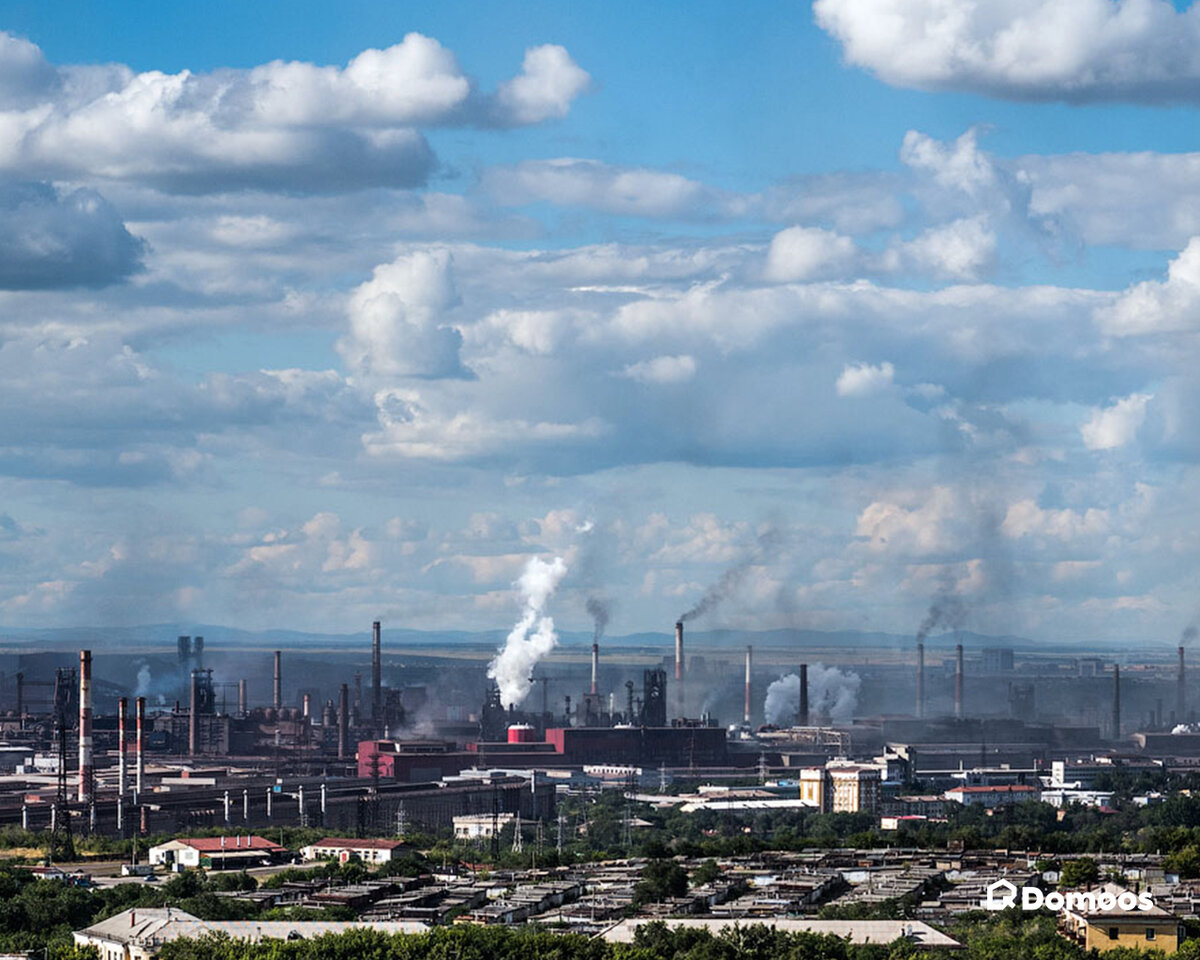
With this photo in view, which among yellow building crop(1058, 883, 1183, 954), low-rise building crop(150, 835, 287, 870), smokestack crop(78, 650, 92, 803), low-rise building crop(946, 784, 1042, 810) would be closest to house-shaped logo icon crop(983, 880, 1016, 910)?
yellow building crop(1058, 883, 1183, 954)

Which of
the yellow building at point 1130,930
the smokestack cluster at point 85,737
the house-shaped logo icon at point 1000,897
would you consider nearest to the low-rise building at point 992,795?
the smokestack cluster at point 85,737

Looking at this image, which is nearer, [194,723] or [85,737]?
[85,737]

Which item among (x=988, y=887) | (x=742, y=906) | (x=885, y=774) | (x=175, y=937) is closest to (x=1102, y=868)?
(x=988, y=887)

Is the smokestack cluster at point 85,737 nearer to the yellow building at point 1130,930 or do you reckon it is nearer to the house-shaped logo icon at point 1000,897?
the house-shaped logo icon at point 1000,897

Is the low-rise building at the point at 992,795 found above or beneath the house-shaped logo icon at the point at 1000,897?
beneath

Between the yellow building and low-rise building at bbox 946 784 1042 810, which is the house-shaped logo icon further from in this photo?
low-rise building at bbox 946 784 1042 810

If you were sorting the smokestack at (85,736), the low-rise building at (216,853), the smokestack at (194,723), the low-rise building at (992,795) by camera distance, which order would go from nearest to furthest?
1. the low-rise building at (216,853)
2. the smokestack at (85,736)
3. the low-rise building at (992,795)
4. the smokestack at (194,723)

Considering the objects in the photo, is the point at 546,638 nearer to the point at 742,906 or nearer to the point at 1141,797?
the point at 1141,797

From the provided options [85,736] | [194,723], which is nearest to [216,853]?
[85,736]

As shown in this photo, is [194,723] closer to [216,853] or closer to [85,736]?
[85,736]
